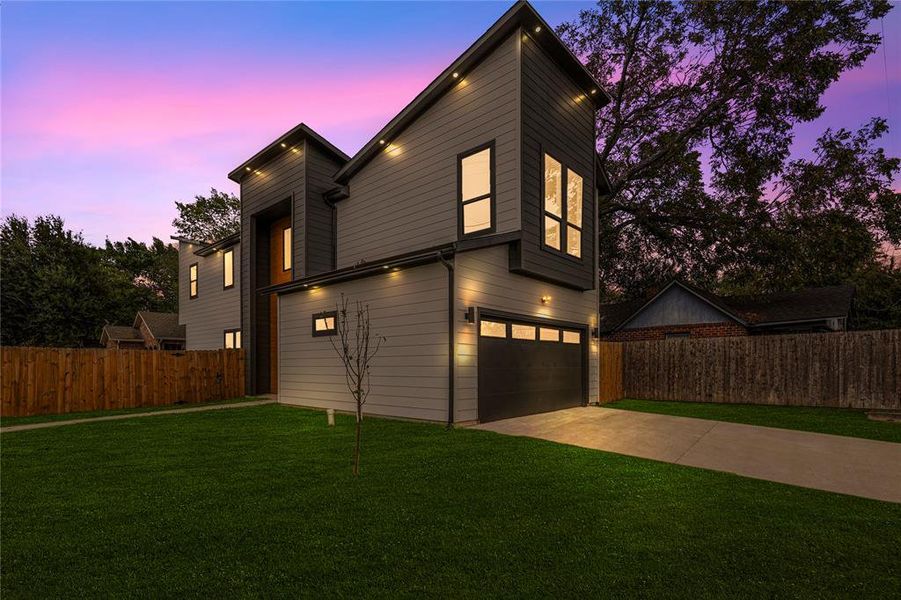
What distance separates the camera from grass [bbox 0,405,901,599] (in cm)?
278

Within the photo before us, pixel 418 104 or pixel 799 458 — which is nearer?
pixel 799 458

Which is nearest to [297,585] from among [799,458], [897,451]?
[799,458]

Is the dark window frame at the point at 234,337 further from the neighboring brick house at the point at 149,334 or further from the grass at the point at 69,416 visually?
the neighboring brick house at the point at 149,334

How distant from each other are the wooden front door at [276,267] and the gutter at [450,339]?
340 inches

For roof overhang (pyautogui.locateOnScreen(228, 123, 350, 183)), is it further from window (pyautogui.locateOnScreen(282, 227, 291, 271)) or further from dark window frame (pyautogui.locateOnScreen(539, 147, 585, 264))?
dark window frame (pyautogui.locateOnScreen(539, 147, 585, 264))

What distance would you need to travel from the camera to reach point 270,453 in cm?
618

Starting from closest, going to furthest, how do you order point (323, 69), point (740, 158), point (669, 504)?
point (669, 504) → point (323, 69) → point (740, 158)

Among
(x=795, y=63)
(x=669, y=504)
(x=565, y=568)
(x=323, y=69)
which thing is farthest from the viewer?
(x=795, y=63)

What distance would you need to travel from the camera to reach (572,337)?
12133mm

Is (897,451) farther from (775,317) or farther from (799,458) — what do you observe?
(775,317)

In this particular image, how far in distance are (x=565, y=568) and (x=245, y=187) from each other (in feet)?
55.3

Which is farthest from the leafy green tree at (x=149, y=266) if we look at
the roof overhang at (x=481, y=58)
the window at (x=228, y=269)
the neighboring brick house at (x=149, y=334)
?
the roof overhang at (x=481, y=58)

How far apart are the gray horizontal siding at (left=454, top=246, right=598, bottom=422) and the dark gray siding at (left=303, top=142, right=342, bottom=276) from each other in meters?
6.55

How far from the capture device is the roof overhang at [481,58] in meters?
9.36
